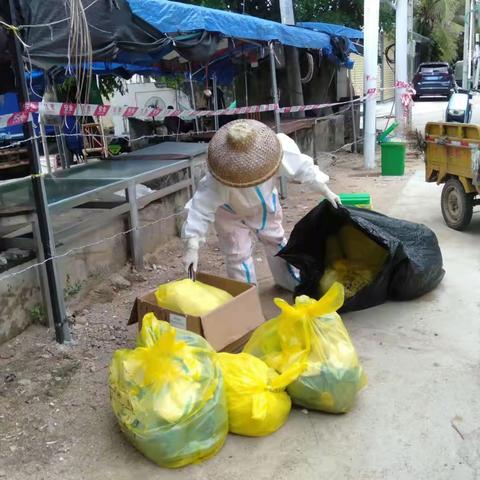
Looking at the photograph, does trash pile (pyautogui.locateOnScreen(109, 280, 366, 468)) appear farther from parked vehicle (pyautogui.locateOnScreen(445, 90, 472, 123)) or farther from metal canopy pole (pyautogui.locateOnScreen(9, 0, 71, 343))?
parked vehicle (pyautogui.locateOnScreen(445, 90, 472, 123))

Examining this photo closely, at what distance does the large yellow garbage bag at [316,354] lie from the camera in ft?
8.85

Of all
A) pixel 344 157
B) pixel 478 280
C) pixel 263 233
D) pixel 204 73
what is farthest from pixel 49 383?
pixel 344 157

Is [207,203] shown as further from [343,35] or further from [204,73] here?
[343,35]

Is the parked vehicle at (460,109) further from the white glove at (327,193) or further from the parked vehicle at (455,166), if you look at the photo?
the white glove at (327,193)

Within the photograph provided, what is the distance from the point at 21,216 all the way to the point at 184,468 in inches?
101

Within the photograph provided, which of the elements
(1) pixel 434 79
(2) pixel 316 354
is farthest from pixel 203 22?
(1) pixel 434 79

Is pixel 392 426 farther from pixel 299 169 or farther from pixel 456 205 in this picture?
pixel 456 205

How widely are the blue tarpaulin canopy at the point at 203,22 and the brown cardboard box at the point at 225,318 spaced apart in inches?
104

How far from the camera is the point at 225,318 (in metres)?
3.06

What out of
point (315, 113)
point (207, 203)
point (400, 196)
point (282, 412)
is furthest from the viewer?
point (315, 113)

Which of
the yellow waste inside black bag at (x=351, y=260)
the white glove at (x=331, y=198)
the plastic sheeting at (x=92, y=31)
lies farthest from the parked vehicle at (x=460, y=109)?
the white glove at (x=331, y=198)

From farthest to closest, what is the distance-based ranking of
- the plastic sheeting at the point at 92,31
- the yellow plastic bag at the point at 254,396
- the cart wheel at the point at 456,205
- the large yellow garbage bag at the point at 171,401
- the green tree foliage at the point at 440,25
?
the green tree foliage at the point at 440,25
the cart wheel at the point at 456,205
the plastic sheeting at the point at 92,31
the yellow plastic bag at the point at 254,396
the large yellow garbage bag at the point at 171,401

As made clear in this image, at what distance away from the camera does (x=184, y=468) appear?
8.09 ft

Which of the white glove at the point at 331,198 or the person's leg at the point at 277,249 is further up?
the white glove at the point at 331,198
